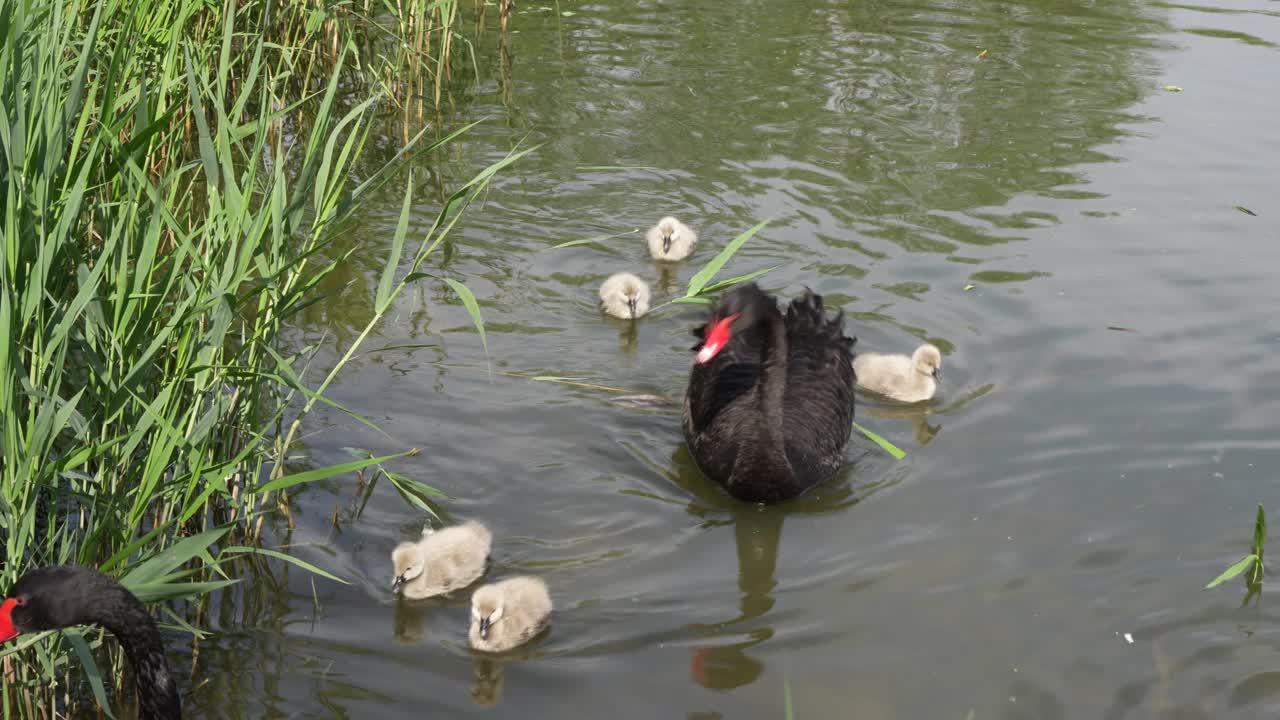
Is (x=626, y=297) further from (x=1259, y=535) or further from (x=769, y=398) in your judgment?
(x=1259, y=535)

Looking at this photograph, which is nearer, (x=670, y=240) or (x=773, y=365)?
(x=773, y=365)

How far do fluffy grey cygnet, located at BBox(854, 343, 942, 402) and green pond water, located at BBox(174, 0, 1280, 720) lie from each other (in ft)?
0.33

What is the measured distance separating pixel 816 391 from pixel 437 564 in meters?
1.85

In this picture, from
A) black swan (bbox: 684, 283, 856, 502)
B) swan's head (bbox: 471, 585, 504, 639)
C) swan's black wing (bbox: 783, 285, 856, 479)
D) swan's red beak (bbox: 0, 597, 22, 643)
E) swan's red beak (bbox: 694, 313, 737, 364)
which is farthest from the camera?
swan's black wing (bbox: 783, 285, 856, 479)

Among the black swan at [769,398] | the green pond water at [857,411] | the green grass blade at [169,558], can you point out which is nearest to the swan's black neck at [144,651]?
the green grass blade at [169,558]

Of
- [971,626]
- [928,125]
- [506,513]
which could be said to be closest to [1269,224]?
[928,125]

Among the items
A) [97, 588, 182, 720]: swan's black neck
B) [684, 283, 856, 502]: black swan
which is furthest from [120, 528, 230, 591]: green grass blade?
[684, 283, 856, 502]: black swan

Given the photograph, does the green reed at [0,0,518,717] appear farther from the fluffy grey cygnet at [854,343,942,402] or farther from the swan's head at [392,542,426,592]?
the fluffy grey cygnet at [854,343,942,402]

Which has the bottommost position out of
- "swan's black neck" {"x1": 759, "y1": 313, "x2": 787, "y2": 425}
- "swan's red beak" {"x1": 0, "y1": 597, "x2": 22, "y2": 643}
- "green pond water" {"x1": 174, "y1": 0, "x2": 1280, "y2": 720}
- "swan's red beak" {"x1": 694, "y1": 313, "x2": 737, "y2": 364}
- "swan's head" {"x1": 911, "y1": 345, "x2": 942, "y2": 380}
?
"green pond water" {"x1": 174, "y1": 0, "x2": 1280, "y2": 720}

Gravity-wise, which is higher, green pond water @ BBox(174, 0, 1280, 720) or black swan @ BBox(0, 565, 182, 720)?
black swan @ BBox(0, 565, 182, 720)

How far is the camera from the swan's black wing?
5.23m

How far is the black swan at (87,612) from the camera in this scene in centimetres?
290

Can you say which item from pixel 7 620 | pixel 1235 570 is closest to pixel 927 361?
pixel 1235 570

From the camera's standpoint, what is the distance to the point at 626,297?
6500 millimetres
